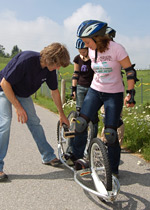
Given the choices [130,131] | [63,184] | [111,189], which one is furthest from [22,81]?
[130,131]

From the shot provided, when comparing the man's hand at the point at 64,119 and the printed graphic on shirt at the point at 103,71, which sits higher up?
the printed graphic on shirt at the point at 103,71

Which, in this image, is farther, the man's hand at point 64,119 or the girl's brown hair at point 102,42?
the man's hand at point 64,119

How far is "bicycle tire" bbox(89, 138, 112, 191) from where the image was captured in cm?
301

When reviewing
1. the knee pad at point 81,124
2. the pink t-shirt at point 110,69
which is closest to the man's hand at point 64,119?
the knee pad at point 81,124

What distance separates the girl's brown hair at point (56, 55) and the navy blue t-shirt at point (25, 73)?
233 millimetres

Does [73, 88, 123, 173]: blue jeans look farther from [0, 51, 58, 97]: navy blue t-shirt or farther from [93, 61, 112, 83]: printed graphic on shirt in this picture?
[0, 51, 58, 97]: navy blue t-shirt

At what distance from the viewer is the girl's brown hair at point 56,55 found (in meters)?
3.53

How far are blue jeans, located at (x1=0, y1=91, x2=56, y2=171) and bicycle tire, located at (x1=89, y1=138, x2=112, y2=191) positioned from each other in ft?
3.78

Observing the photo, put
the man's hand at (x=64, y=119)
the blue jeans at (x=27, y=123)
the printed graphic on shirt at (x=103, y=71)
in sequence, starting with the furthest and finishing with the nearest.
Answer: the man's hand at (x=64, y=119) < the blue jeans at (x=27, y=123) < the printed graphic on shirt at (x=103, y=71)

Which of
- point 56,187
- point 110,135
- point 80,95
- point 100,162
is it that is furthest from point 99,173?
point 80,95

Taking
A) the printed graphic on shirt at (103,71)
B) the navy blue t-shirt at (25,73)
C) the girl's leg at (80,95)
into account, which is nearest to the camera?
the printed graphic on shirt at (103,71)

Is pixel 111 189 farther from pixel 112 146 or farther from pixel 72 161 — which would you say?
pixel 72 161

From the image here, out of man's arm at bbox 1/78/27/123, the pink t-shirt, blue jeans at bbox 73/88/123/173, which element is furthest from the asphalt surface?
the pink t-shirt

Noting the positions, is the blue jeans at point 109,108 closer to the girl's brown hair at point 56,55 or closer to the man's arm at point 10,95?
the girl's brown hair at point 56,55
